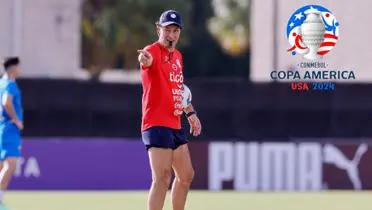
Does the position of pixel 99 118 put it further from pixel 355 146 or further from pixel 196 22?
pixel 196 22

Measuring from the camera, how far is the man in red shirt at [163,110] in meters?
12.9

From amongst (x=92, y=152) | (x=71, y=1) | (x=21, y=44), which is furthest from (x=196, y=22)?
(x=92, y=152)

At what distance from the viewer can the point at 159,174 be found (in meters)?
12.9

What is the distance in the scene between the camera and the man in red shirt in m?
12.9

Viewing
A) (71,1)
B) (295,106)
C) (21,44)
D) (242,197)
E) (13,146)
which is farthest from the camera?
(71,1)

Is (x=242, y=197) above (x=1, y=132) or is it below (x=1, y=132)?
below

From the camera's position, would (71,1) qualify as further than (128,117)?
Yes

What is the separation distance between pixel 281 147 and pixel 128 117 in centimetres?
258

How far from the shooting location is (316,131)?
21.7 m

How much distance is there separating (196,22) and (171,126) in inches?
1716

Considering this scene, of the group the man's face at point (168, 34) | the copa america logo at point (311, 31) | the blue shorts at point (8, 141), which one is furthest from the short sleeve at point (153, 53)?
the copa america logo at point (311, 31)

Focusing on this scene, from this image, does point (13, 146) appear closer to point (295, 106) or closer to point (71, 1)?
point (295, 106)

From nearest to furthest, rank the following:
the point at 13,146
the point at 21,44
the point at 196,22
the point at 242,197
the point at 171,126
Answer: the point at 171,126
the point at 13,146
the point at 242,197
the point at 21,44
the point at 196,22

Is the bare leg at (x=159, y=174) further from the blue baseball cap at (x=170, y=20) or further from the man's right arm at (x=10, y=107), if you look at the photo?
the man's right arm at (x=10, y=107)
